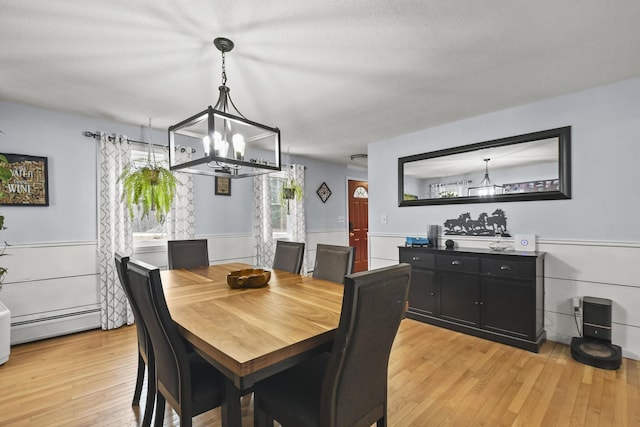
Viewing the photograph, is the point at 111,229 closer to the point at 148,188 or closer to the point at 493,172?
the point at 148,188

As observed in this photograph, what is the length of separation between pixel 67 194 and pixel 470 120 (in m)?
4.57

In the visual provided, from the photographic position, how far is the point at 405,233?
414 cm

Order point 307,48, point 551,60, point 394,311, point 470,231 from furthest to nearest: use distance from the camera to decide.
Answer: point 470,231 → point 551,60 → point 307,48 → point 394,311

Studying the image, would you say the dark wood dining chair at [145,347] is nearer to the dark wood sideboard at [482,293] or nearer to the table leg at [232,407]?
the table leg at [232,407]

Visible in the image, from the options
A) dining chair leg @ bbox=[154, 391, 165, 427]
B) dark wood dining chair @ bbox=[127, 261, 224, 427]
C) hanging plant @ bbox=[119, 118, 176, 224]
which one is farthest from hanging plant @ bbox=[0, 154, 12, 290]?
dining chair leg @ bbox=[154, 391, 165, 427]

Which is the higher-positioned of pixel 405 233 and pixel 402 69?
pixel 402 69

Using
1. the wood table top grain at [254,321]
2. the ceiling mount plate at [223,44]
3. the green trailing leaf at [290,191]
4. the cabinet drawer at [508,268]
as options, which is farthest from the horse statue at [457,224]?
the ceiling mount plate at [223,44]

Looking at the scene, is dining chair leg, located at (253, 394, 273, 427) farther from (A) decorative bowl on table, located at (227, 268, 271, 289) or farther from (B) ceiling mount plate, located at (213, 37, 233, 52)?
(B) ceiling mount plate, located at (213, 37, 233, 52)

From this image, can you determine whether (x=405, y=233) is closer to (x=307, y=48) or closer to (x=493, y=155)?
(x=493, y=155)

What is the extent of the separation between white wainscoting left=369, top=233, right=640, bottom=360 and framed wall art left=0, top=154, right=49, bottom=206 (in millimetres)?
5077

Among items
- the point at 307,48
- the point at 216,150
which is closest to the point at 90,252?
the point at 216,150

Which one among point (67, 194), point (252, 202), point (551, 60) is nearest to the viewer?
point (551, 60)

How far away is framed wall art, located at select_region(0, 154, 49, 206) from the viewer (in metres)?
2.93

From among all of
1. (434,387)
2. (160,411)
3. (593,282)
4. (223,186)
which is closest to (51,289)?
(223,186)
